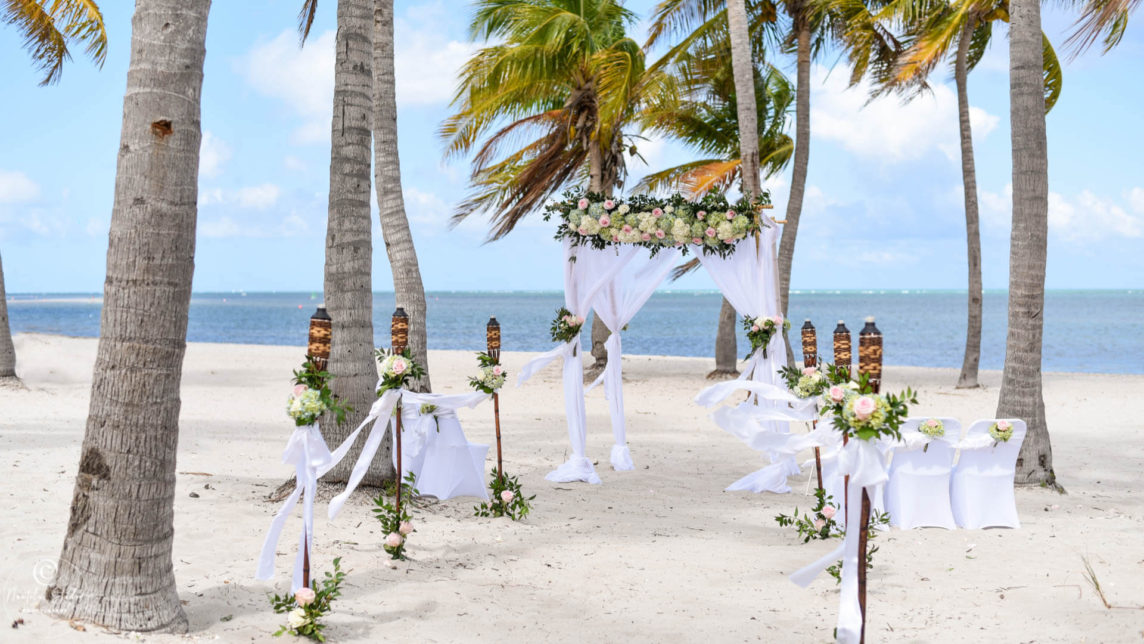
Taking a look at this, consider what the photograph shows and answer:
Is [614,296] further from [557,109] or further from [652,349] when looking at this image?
[652,349]

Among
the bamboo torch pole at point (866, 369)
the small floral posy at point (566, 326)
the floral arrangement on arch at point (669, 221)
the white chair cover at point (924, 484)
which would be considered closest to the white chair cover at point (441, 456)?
the small floral posy at point (566, 326)

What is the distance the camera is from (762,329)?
789 cm

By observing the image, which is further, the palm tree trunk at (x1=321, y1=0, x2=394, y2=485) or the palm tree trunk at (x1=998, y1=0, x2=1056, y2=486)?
the palm tree trunk at (x1=998, y1=0, x2=1056, y2=486)

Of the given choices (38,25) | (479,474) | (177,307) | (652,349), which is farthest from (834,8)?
(652,349)

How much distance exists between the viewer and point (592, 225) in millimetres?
7898

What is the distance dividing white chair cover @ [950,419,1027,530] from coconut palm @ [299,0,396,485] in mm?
4240

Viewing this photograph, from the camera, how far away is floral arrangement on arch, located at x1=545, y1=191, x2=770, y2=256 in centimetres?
787

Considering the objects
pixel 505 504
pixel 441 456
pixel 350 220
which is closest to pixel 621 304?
pixel 441 456

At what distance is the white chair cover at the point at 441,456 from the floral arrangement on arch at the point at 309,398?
242 centimetres

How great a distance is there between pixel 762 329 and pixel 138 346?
5.61 m

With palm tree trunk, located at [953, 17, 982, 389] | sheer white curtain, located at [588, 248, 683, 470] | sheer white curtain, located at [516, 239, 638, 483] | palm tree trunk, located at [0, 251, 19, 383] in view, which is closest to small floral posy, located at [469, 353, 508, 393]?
sheer white curtain, located at [516, 239, 638, 483]

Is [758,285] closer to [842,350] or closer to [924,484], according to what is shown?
[924,484]

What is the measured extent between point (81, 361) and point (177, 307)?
15023 millimetres

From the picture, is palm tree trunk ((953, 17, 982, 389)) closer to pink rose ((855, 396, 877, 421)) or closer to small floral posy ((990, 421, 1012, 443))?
small floral posy ((990, 421, 1012, 443))
